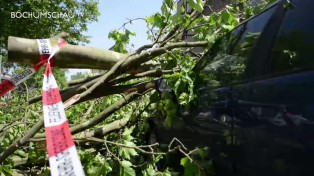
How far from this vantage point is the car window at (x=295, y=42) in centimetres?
148

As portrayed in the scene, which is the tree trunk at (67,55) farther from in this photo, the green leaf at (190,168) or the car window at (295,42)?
the car window at (295,42)

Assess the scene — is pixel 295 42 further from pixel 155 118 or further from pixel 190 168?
pixel 155 118

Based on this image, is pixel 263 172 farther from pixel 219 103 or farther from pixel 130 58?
pixel 130 58

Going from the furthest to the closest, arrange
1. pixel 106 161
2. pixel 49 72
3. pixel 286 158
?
pixel 106 161
pixel 49 72
pixel 286 158

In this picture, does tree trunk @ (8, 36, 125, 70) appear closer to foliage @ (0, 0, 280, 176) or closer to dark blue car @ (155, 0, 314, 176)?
foliage @ (0, 0, 280, 176)

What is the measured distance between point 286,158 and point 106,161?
169cm

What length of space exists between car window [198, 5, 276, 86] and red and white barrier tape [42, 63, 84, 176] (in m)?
0.93

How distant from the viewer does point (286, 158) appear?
1458 millimetres

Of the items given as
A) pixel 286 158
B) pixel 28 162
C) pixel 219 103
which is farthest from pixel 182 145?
pixel 28 162

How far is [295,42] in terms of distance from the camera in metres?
1.57

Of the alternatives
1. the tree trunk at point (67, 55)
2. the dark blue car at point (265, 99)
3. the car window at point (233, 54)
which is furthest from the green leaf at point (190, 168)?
the tree trunk at point (67, 55)

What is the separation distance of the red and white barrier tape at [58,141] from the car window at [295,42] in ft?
3.11

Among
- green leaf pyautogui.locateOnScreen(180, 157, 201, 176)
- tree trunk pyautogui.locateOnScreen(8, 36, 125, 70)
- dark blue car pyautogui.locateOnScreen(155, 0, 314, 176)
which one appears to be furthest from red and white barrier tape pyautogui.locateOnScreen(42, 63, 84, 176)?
green leaf pyautogui.locateOnScreen(180, 157, 201, 176)

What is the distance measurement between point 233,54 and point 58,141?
3.79 feet
